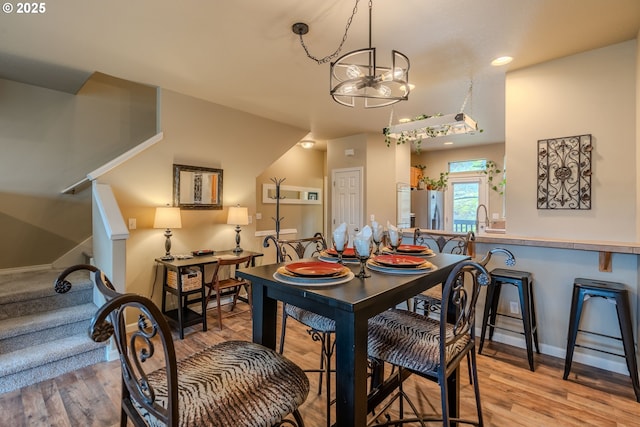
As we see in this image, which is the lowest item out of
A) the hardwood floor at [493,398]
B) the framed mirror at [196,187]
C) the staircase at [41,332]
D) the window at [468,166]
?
the hardwood floor at [493,398]

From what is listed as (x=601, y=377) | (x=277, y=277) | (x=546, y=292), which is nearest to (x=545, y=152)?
(x=546, y=292)

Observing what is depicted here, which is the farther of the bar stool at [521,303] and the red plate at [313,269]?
the bar stool at [521,303]

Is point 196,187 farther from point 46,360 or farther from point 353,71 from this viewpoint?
point 353,71

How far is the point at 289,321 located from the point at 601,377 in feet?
9.14

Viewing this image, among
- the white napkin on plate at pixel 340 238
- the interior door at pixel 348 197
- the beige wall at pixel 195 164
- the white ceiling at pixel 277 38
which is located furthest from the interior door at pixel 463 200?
the white napkin on plate at pixel 340 238

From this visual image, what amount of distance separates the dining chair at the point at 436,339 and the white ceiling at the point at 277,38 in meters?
1.85

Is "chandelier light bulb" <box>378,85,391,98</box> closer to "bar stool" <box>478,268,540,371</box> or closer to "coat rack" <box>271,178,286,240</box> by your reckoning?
"bar stool" <box>478,268,540,371</box>

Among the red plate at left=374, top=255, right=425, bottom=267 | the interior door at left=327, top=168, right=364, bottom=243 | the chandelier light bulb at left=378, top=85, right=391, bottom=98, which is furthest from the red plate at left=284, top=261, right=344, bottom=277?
the interior door at left=327, top=168, right=364, bottom=243

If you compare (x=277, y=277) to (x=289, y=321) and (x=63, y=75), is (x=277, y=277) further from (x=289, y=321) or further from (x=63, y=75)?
(x=63, y=75)

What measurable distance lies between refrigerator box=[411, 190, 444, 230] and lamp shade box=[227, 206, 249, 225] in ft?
13.1

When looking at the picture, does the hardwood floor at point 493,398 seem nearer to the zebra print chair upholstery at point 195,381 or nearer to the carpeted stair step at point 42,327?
the carpeted stair step at point 42,327

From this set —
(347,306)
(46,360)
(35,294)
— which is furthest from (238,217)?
(347,306)

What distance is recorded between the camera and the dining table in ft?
3.73

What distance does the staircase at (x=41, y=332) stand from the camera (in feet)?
7.60
